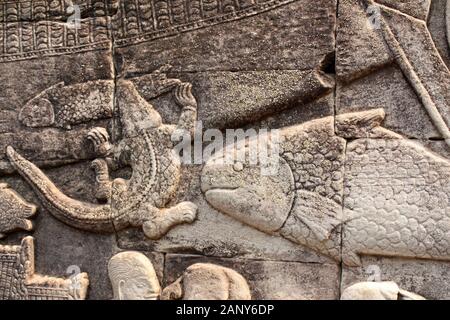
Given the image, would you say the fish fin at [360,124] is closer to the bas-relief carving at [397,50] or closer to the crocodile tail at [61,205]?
the bas-relief carving at [397,50]

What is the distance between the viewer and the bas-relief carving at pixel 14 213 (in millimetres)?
4258

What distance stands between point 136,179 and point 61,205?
48 cm

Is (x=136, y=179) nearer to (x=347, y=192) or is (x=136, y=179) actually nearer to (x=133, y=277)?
(x=133, y=277)

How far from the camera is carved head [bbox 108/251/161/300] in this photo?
13.1ft

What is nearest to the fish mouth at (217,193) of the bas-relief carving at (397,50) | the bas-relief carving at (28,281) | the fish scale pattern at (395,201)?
the fish scale pattern at (395,201)

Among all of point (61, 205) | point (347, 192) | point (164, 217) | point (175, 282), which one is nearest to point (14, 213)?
point (61, 205)

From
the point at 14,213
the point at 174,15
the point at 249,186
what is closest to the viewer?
the point at 249,186

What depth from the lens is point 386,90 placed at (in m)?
3.85

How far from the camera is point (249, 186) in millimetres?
3922

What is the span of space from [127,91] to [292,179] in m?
1.12

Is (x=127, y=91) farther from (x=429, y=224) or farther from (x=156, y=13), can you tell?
(x=429, y=224)

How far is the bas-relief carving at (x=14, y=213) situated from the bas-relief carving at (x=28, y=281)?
0.30 ft

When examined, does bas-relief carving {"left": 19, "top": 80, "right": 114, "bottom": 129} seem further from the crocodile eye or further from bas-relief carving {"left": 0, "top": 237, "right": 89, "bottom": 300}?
the crocodile eye

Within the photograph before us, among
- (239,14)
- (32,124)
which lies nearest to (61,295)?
(32,124)
